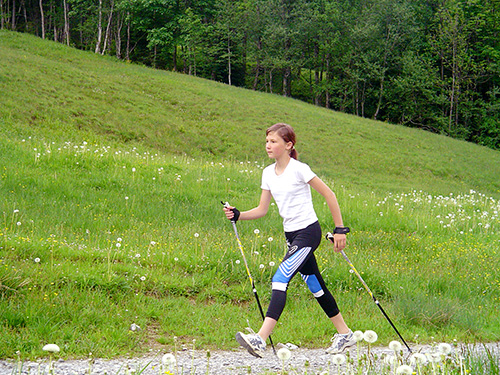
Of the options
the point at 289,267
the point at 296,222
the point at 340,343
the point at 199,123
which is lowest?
the point at 340,343

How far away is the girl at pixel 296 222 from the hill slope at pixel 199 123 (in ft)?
57.4

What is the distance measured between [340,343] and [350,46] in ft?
211

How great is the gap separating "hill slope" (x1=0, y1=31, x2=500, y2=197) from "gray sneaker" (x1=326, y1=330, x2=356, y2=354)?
59.5 ft

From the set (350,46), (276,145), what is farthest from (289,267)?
(350,46)

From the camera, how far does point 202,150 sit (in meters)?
27.6

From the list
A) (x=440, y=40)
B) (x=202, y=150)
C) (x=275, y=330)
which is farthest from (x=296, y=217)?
(x=440, y=40)

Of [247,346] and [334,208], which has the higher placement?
[334,208]

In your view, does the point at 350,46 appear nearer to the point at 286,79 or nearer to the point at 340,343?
the point at 286,79

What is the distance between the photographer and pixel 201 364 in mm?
4793

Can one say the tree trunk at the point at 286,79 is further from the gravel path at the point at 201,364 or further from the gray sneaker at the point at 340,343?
the gravel path at the point at 201,364

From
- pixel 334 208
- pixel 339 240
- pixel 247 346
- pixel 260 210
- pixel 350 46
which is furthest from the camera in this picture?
pixel 350 46

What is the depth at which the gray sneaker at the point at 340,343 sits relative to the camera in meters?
5.25

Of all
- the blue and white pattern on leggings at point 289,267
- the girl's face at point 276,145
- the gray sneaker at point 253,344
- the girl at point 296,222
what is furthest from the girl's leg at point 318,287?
the girl's face at point 276,145

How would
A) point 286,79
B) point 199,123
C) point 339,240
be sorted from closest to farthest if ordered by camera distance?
point 339,240 → point 199,123 → point 286,79
